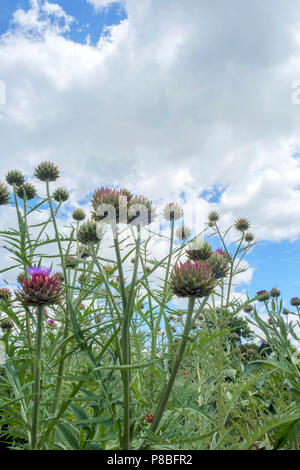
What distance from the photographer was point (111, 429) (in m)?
1.13

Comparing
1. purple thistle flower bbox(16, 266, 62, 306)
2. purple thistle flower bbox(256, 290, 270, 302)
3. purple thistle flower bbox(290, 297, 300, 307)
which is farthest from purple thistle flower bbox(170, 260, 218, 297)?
purple thistle flower bbox(290, 297, 300, 307)

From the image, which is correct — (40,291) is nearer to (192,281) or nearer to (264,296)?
(192,281)

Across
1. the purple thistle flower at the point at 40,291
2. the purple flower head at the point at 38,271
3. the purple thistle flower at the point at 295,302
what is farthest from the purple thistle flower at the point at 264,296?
the purple thistle flower at the point at 295,302

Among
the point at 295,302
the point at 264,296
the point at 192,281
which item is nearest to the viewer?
the point at 192,281

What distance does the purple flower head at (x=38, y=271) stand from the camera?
137 centimetres

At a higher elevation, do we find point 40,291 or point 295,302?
point 295,302

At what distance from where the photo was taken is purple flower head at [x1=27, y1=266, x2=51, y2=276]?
4.50ft

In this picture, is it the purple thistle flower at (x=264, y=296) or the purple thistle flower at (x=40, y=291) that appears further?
the purple thistle flower at (x=40, y=291)

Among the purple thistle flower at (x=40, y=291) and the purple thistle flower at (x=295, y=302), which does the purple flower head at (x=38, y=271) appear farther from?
the purple thistle flower at (x=295, y=302)

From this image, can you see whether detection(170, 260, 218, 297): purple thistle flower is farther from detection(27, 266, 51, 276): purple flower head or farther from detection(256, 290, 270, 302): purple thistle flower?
detection(27, 266, 51, 276): purple flower head

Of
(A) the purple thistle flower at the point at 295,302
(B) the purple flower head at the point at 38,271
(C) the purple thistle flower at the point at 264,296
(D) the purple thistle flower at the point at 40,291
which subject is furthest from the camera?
(A) the purple thistle flower at the point at 295,302

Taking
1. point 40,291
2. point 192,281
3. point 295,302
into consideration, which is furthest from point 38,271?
point 295,302

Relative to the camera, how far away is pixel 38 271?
1404 mm
